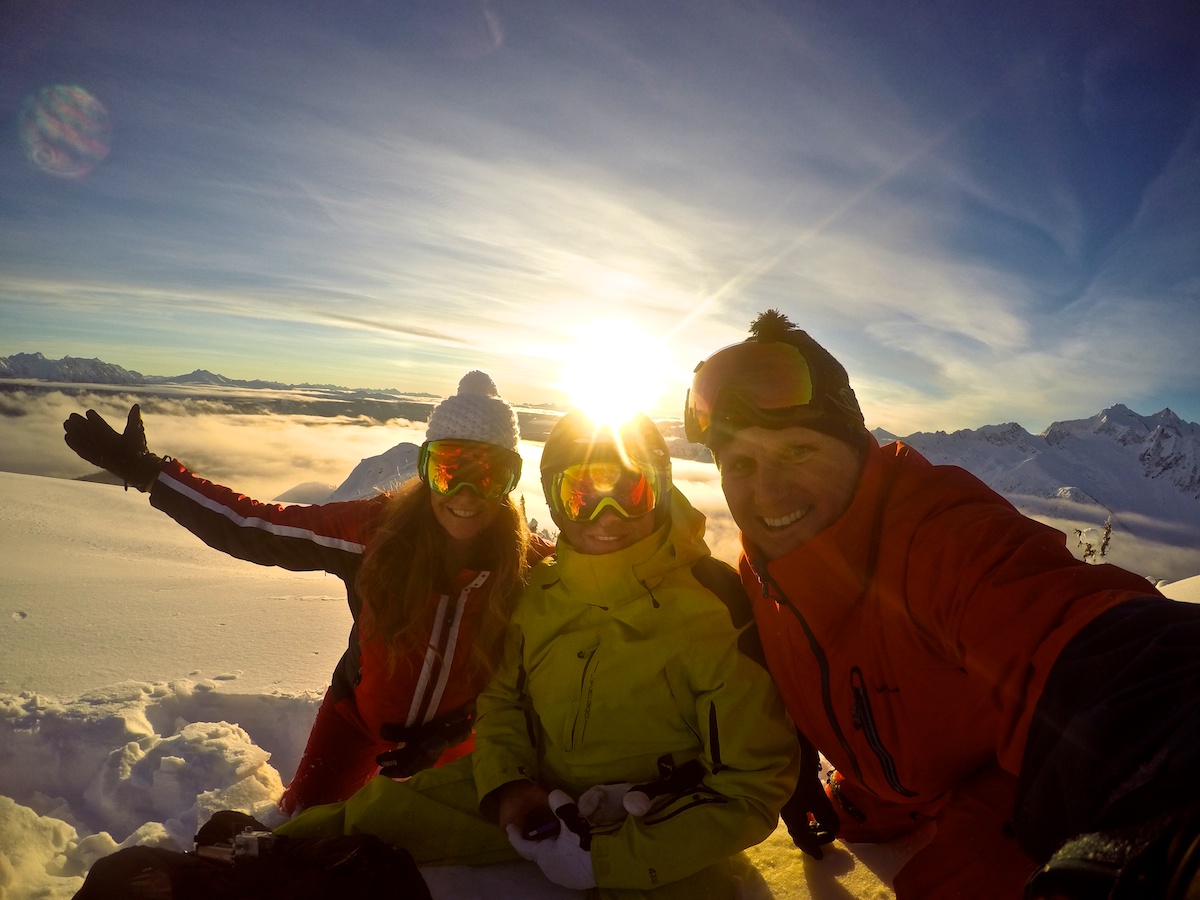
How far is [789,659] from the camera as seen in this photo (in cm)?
206

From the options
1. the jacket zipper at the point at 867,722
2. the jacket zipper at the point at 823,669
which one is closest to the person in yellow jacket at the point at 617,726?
the jacket zipper at the point at 823,669

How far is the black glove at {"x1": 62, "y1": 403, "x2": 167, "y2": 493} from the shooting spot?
3506 millimetres

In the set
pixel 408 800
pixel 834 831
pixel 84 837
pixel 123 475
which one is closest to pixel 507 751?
pixel 408 800

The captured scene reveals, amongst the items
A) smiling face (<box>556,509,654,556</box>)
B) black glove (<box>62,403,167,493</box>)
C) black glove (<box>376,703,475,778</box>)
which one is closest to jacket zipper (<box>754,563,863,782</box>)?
smiling face (<box>556,509,654,556</box>)

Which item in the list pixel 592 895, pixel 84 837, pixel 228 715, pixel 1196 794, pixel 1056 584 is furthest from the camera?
pixel 228 715

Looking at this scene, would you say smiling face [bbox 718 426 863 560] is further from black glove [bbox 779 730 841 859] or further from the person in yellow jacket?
black glove [bbox 779 730 841 859]

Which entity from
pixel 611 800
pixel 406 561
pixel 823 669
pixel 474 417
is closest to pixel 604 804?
pixel 611 800

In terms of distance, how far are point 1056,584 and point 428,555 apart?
2.61 metres

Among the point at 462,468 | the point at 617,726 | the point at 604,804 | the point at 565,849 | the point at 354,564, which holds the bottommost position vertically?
the point at 565,849

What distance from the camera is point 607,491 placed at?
2.53m

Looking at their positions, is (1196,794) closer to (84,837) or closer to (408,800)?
(408,800)

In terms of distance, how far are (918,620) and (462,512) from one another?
2.16 meters

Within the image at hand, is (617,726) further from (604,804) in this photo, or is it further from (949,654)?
(949,654)

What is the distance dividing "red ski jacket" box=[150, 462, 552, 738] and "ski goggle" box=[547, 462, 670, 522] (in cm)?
77
